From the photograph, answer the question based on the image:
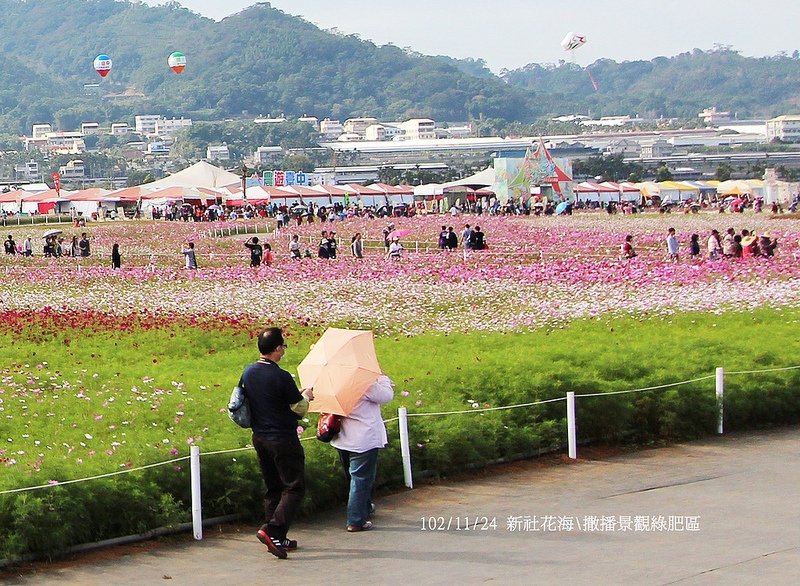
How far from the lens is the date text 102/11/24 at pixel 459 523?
10.6 metres

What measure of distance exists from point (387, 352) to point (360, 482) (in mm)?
7428

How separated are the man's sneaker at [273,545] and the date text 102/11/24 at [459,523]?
1270mm

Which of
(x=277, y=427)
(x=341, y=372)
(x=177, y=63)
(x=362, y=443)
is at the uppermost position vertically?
(x=177, y=63)

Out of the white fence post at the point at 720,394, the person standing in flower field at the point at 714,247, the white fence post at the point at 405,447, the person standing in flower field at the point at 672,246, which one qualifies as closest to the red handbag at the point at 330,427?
the white fence post at the point at 405,447

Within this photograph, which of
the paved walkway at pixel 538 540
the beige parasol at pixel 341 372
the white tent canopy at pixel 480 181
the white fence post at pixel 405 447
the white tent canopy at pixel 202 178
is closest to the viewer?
the paved walkway at pixel 538 540

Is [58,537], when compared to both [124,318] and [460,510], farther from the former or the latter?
[124,318]

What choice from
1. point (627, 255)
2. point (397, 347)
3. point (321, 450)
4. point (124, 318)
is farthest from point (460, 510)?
point (627, 255)

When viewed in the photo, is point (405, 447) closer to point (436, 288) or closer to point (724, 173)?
point (436, 288)

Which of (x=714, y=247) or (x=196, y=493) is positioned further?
(x=714, y=247)

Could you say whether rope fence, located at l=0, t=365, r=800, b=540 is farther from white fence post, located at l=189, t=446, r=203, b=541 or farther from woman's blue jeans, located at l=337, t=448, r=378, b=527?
woman's blue jeans, located at l=337, t=448, r=378, b=527

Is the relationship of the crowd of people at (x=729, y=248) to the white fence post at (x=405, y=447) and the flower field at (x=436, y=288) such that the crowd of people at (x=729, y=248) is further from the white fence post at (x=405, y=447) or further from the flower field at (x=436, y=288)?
the white fence post at (x=405, y=447)

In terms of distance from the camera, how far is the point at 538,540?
10.1 metres

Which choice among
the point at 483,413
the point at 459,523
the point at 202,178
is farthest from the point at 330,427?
the point at 202,178

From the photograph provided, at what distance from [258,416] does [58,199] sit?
80.8 metres
